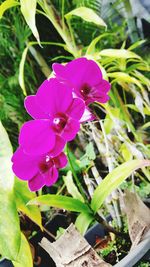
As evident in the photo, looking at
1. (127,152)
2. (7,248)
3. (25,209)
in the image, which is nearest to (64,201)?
(25,209)

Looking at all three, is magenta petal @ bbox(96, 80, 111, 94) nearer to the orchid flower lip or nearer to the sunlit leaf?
the orchid flower lip

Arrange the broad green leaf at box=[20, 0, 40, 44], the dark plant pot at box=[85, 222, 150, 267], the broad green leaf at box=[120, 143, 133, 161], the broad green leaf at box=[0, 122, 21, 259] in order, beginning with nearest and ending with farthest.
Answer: the broad green leaf at box=[0, 122, 21, 259]
the dark plant pot at box=[85, 222, 150, 267]
the broad green leaf at box=[20, 0, 40, 44]
the broad green leaf at box=[120, 143, 133, 161]

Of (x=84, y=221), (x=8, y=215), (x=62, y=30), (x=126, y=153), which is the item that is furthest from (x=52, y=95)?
(x=62, y=30)

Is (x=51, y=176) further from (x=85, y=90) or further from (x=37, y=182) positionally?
(x=85, y=90)

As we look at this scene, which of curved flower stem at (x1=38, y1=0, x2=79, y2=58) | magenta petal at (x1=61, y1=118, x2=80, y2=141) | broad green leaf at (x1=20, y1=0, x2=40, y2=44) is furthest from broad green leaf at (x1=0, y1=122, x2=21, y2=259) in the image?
curved flower stem at (x1=38, y1=0, x2=79, y2=58)

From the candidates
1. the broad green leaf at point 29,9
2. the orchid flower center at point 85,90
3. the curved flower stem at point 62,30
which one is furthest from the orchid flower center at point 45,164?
the curved flower stem at point 62,30

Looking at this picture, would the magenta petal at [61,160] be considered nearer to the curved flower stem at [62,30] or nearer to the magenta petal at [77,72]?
the magenta petal at [77,72]

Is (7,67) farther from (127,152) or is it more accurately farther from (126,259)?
(126,259)
